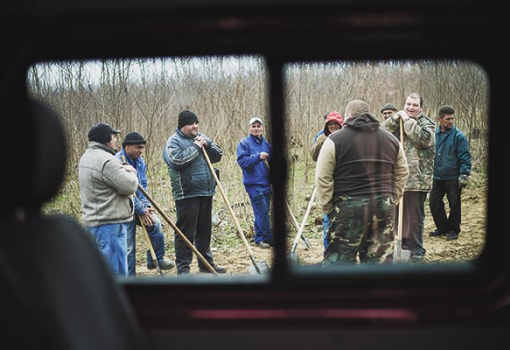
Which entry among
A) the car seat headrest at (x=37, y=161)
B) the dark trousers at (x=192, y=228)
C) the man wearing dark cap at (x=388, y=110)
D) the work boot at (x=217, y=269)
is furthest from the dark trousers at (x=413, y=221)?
the car seat headrest at (x=37, y=161)

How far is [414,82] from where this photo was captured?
3.75 meters

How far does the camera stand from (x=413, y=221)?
4445 mm

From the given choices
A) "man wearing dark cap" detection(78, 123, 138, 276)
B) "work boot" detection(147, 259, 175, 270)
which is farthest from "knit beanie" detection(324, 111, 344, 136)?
"work boot" detection(147, 259, 175, 270)

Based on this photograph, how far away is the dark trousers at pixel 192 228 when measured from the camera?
4.53m

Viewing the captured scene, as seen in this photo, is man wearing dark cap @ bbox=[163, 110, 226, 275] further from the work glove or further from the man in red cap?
the work glove

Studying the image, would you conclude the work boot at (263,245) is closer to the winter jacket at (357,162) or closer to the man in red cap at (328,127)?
the man in red cap at (328,127)

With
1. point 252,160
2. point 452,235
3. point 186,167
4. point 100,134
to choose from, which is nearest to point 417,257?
point 452,235

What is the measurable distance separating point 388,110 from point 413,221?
0.91 metres

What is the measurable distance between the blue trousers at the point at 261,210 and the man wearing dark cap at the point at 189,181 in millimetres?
332

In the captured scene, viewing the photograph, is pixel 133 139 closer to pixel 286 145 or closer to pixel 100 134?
pixel 100 134

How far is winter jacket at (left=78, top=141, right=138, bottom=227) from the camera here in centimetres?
381

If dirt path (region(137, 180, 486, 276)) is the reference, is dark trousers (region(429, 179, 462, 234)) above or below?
above

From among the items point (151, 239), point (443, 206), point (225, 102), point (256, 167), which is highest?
point (225, 102)

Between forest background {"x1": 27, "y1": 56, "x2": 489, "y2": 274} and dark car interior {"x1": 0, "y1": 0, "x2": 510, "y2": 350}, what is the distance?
131cm
